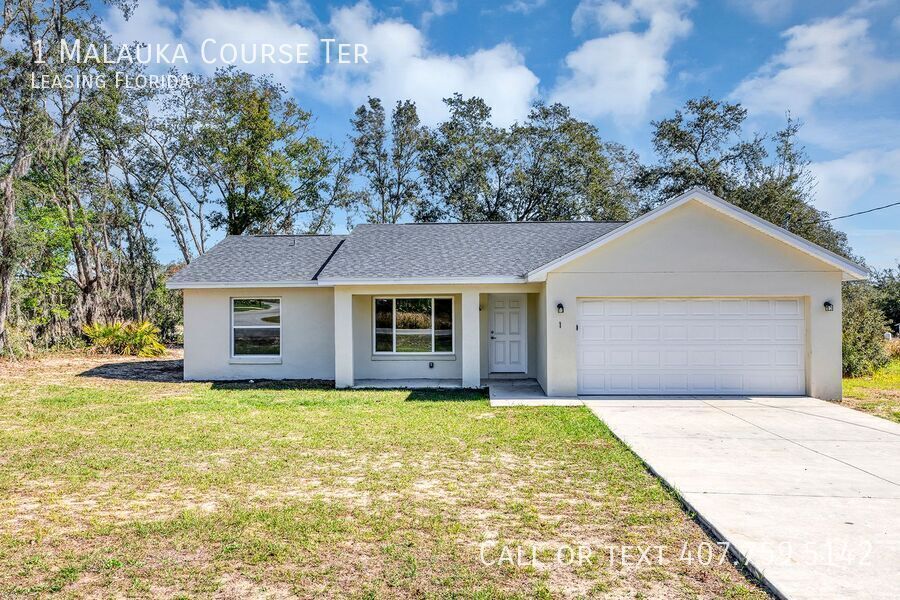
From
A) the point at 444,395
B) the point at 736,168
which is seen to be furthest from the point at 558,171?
the point at 444,395

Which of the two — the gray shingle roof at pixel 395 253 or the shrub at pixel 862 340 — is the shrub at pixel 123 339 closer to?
the gray shingle roof at pixel 395 253

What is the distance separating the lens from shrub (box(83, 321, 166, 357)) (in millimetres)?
20219

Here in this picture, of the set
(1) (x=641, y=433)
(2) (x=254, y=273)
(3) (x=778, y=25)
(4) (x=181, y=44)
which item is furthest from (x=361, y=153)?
(1) (x=641, y=433)

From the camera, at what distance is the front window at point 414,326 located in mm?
14617

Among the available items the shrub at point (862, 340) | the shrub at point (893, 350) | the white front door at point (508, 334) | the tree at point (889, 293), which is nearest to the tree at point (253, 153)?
the white front door at point (508, 334)

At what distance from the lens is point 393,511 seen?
5219mm

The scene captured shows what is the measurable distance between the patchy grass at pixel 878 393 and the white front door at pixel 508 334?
24.1 feet

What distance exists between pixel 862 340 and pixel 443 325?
12.6 m

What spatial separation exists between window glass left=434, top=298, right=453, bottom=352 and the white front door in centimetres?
114

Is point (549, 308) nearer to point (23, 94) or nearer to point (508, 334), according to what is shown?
point (508, 334)

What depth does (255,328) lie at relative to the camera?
1495 cm

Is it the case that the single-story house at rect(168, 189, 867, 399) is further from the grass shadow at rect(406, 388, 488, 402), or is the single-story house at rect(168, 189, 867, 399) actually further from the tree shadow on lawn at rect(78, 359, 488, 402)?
the grass shadow at rect(406, 388, 488, 402)

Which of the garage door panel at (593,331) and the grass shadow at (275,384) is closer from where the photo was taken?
the garage door panel at (593,331)

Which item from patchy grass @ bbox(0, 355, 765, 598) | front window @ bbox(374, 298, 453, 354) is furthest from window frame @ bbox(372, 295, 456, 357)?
patchy grass @ bbox(0, 355, 765, 598)
